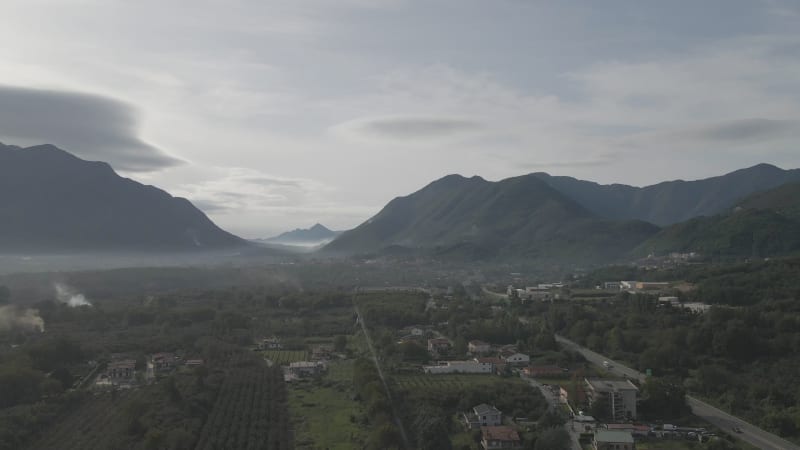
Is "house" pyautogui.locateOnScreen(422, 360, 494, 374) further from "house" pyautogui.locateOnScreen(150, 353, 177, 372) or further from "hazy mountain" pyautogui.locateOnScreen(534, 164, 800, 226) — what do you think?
"hazy mountain" pyautogui.locateOnScreen(534, 164, 800, 226)

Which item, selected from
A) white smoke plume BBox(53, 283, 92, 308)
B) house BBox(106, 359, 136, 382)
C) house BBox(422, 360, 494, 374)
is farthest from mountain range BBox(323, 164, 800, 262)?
house BBox(106, 359, 136, 382)

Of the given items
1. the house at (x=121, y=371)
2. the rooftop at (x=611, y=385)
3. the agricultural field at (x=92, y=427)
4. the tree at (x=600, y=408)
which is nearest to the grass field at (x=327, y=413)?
the agricultural field at (x=92, y=427)

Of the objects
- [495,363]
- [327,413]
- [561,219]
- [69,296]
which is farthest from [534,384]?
[561,219]

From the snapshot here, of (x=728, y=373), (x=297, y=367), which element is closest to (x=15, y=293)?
(x=297, y=367)

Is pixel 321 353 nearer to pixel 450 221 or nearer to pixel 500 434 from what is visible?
pixel 500 434

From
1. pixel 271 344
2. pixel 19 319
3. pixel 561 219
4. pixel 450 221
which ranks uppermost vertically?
pixel 450 221

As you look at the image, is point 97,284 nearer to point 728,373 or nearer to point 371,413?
point 371,413
